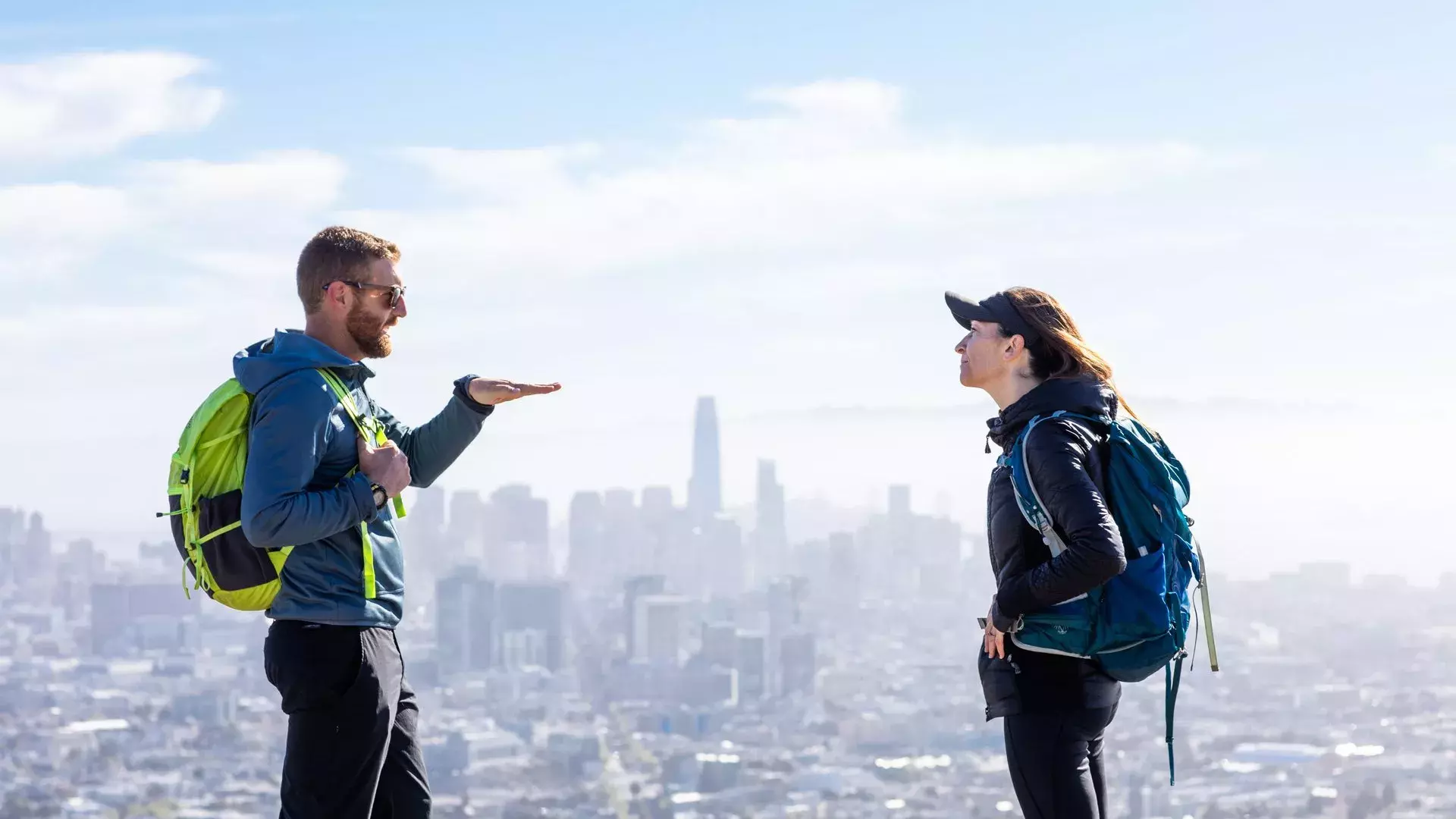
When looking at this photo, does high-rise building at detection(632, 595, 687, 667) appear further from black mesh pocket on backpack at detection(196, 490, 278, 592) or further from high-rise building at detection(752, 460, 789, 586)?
black mesh pocket on backpack at detection(196, 490, 278, 592)

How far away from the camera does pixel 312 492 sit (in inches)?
130

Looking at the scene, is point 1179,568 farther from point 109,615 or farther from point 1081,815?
point 109,615

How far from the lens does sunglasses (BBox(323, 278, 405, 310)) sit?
3555 millimetres

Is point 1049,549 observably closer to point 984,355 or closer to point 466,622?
point 984,355

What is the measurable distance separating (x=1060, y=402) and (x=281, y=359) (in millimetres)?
1793

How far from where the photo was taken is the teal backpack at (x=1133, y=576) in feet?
11.1

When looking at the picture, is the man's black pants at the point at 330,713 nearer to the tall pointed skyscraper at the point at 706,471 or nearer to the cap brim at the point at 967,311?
the cap brim at the point at 967,311

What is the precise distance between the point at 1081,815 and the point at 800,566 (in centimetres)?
8915

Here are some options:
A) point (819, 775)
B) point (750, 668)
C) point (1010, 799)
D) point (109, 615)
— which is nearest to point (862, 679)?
point (750, 668)

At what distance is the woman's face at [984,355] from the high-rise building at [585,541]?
261ft

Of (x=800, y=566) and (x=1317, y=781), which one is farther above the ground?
(x=800, y=566)

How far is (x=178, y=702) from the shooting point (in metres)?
50.2

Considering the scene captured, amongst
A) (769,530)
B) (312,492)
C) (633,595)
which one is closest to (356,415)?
(312,492)

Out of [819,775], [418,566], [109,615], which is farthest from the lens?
[418,566]
